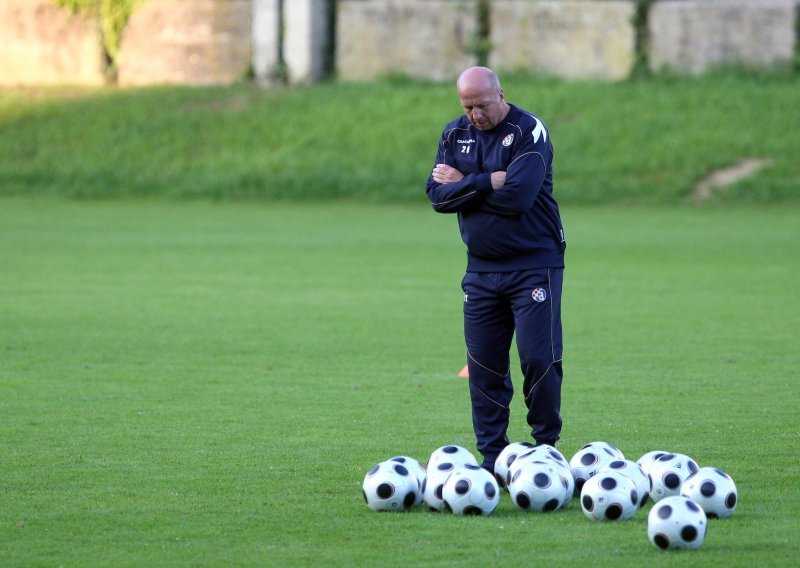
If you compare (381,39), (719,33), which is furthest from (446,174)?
(381,39)

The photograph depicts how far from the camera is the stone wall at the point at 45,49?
46.8 meters

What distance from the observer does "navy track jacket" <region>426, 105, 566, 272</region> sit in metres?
7.71

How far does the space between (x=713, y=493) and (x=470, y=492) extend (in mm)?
1243

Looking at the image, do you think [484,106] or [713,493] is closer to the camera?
[713,493]

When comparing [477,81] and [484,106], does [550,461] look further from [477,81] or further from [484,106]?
[477,81]

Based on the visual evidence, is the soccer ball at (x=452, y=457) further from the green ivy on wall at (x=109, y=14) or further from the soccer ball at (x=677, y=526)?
the green ivy on wall at (x=109, y=14)

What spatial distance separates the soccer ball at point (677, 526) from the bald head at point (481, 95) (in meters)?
2.49

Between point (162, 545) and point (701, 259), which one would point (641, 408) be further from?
point (701, 259)

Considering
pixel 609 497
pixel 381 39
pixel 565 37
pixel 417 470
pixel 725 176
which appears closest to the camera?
pixel 609 497

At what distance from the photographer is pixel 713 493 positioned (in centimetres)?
695

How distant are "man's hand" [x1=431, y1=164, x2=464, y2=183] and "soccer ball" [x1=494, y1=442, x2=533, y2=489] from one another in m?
1.58

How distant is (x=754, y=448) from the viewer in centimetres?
877

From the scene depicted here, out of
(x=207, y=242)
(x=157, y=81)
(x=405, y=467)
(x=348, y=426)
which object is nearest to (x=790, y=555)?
(x=405, y=467)

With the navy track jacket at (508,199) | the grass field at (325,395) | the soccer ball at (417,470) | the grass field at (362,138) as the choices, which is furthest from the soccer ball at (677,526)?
the grass field at (362,138)
